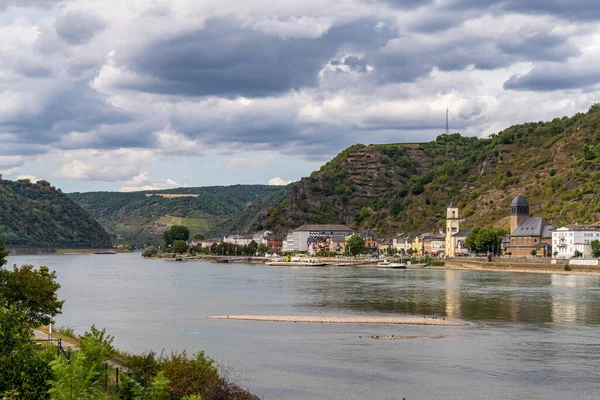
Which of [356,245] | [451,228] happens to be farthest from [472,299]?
[356,245]

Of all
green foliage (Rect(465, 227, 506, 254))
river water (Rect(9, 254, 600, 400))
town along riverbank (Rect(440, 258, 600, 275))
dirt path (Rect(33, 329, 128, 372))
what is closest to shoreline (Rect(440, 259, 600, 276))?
town along riverbank (Rect(440, 258, 600, 275))

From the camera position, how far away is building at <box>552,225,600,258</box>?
12506cm

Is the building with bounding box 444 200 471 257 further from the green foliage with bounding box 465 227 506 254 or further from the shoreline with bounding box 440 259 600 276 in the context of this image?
A: the shoreline with bounding box 440 259 600 276

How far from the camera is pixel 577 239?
126062 mm

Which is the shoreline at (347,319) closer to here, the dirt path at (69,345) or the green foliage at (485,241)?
the dirt path at (69,345)

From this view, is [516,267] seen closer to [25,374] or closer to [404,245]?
[404,245]

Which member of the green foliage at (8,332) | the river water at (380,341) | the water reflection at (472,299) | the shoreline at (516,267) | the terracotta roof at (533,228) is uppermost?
the terracotta roof at (533,228)

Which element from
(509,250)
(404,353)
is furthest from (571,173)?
(404,353)

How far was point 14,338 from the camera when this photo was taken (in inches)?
866

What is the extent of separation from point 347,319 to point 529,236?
97904 mm

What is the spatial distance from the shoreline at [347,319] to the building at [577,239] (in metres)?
81.2

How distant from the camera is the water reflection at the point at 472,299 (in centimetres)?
5519

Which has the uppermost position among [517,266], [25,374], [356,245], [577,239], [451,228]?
[451,228]

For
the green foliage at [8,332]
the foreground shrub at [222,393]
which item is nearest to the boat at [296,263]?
the foreground shrub at [222,393]
